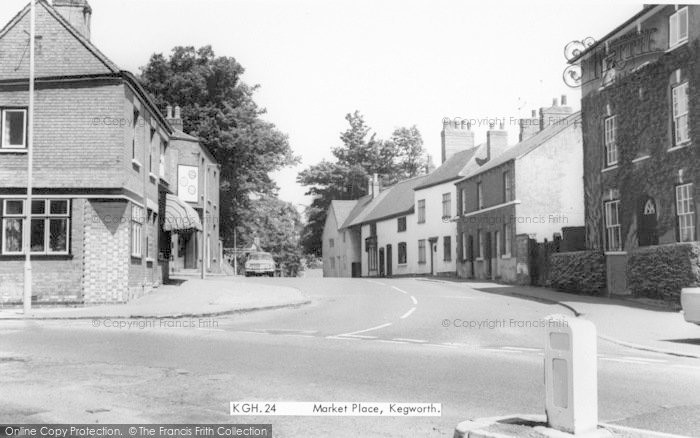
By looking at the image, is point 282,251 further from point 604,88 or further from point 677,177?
point 677,177

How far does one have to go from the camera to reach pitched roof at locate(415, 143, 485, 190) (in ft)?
159

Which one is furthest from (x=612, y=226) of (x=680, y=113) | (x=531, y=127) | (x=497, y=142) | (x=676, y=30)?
(x=497, y=142)

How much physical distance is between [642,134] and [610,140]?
2601 millimetres

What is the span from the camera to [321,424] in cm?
628

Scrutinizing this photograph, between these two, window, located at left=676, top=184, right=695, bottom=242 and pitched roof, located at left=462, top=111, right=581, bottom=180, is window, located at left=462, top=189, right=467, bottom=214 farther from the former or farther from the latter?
window, located at left=676, top=184, right=695, bottom=242

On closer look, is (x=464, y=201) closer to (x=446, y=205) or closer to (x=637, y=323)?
(x=446, y=205)

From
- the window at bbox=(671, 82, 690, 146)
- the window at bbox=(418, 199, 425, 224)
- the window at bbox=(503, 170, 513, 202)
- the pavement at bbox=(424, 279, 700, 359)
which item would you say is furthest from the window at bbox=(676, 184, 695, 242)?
the window at bbox=(418, 199, 425, 224)

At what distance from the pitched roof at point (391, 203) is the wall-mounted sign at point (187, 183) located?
86.1 feet

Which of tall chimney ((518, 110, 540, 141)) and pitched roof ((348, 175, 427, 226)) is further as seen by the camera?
pitched roof ((348, 175, 427, 226))

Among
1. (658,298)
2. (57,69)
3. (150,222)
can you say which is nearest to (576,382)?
(658,298)

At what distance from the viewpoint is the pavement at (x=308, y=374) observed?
21.7 ft

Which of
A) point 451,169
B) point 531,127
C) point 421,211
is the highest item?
point 531,127

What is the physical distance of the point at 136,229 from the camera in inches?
960

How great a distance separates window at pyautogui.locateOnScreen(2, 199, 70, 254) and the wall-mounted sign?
24.5 feet
